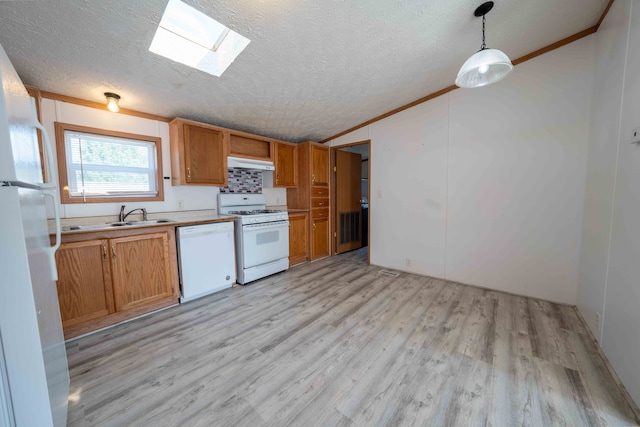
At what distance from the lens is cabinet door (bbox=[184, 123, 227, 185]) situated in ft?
9.13

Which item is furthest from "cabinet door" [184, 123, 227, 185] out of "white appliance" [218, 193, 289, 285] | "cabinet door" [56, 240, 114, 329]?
"cabinet door" [56, 240, 114, 329]

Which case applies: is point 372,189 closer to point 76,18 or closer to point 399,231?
point 399,231

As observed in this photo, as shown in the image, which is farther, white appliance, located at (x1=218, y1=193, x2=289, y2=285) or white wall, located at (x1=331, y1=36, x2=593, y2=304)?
white appliance, located at (x1=218, y1=193, x2=289, y2=285)

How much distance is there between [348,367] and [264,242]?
2030 mm

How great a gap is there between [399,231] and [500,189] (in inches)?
53.4

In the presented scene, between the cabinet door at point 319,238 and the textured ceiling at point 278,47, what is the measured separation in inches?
78.1

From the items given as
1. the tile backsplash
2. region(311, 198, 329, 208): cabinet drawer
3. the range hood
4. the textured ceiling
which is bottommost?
region(311, 198, 329, 208): cabinet drawer

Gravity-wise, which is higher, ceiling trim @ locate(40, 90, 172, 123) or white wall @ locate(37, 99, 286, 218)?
ceiling trim @ locate(40, 90, 172, 123)

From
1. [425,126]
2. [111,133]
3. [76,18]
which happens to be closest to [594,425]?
[425,126]

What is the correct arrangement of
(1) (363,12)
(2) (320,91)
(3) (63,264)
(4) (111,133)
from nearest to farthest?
1. (1) (363,12)
2. (3) (63,264)
3. (4) (111,133)
4. (2) (320,91)

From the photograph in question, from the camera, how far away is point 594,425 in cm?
119

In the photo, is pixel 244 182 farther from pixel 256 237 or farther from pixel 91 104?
pixel 91 104

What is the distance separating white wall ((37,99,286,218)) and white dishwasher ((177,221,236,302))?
2.09 feet

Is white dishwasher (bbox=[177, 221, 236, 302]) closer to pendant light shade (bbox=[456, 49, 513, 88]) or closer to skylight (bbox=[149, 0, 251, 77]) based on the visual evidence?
skylight (bbox=[149, 0, 251, 77])
